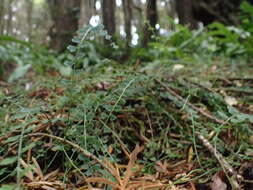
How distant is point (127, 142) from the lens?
1082 mm

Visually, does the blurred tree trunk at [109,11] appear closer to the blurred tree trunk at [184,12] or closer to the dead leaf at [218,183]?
the dead leaf at [218,183]

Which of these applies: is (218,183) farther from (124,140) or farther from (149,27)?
(149,27)

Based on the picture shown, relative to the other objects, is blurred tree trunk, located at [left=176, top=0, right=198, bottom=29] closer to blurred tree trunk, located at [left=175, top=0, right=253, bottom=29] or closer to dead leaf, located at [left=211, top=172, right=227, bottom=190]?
blurred tree trunk, located at [left=175, top=0, right=253, bottom=29]

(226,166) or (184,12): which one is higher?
(184,12)

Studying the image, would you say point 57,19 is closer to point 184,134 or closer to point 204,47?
point 204,47

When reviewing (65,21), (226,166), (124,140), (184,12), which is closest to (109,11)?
(65,21)

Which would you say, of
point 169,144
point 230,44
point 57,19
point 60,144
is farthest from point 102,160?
point 57,19

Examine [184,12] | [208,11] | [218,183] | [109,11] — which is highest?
[208,11]

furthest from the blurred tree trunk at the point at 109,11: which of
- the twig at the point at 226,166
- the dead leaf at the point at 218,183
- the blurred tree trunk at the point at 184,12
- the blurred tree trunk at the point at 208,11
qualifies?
the blurred tree trunk at the point at 208,11

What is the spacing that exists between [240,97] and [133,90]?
79 cm

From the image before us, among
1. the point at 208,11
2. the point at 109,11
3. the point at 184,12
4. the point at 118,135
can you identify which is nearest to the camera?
the point at 118,135

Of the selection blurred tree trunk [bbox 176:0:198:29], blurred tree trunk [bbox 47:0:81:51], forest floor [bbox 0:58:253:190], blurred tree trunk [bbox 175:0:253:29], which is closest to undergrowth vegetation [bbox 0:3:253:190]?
forest floor [bbox 0:58:253:190]

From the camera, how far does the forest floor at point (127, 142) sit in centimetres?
74

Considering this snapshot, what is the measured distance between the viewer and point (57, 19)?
4070 mm
